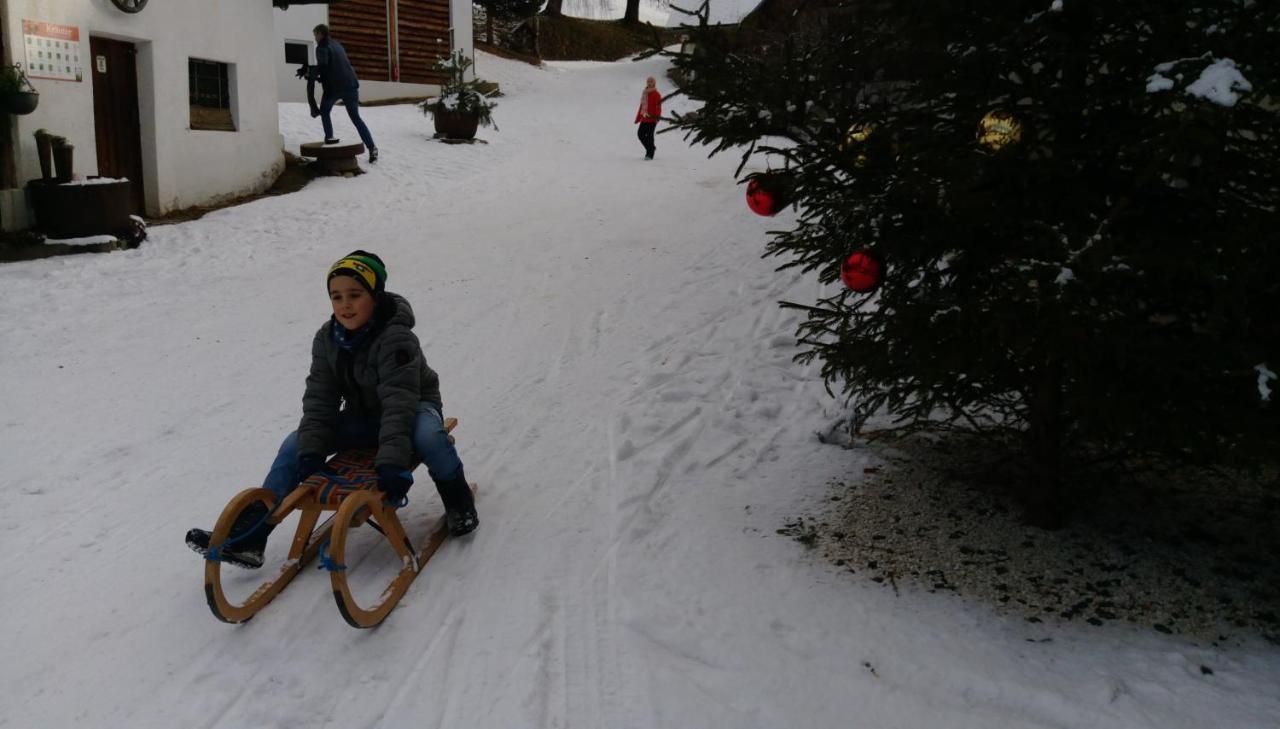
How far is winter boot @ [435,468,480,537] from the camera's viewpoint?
4.44m

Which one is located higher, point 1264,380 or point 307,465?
point 1264,380

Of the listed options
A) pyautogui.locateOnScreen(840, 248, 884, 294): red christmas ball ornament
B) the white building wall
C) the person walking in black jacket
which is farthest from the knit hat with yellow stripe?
the person walking in black jacket

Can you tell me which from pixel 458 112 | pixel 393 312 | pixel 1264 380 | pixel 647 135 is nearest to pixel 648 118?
pixel 647 135

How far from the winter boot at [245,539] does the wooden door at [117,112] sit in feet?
31.9

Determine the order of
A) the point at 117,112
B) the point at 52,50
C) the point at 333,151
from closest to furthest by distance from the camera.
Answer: the point at 52,50 < the point at 117,112 < the point at 333,151

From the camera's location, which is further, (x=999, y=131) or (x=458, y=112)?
(x=458, y=112)

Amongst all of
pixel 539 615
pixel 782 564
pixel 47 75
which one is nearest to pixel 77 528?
pixel 539 615

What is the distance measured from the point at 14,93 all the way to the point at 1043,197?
10.9 meters

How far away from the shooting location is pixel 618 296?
8.84 m

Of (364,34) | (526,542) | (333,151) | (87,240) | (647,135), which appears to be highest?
(364,34)

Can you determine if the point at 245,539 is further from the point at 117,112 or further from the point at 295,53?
the point at 295,53

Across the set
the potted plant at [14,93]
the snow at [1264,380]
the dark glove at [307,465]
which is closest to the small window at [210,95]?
the potted plant at [14,93]

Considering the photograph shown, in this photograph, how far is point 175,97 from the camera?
41.3 ft

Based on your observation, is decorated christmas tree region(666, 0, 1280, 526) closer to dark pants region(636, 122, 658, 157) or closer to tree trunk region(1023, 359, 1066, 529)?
tree trunk region(1023, 359, 1066, 529)
